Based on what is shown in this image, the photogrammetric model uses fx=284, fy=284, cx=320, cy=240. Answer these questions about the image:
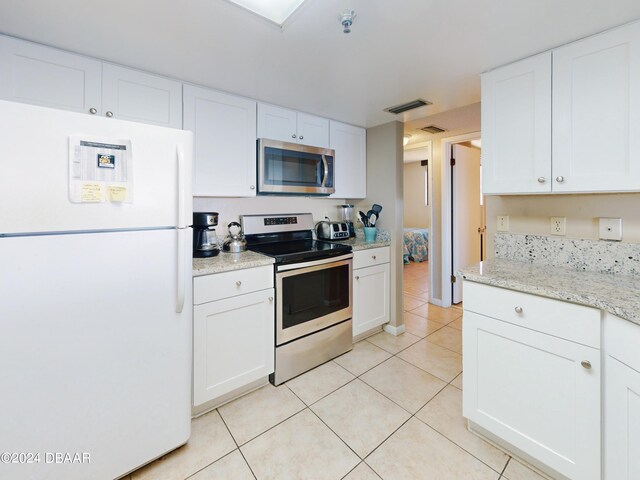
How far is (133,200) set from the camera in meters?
1.25

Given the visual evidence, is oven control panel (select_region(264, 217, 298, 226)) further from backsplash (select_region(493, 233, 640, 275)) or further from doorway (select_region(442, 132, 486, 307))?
doorway (select_region(442, 132, 486, 307))

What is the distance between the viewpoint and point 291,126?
2.43 m

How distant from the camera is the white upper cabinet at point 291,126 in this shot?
2.27 meters

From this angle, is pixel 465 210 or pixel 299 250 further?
pixel 465 210

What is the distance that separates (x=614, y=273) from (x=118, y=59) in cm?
298

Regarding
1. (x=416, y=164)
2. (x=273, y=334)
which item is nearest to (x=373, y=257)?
(x=273, y=334)

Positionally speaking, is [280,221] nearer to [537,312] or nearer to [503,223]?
[503,223]

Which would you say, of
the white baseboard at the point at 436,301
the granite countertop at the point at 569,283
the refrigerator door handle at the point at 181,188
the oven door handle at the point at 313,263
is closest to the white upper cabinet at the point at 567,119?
the granite countertop at the point at 569,283

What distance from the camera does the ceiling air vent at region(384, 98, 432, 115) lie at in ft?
7.49

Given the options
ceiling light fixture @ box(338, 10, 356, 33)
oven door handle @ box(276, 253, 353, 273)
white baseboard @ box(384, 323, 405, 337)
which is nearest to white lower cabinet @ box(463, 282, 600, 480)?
oven door handle @ box(276, 253, 353, 273)

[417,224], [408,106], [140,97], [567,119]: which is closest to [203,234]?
[140,97]

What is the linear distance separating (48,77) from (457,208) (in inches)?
150

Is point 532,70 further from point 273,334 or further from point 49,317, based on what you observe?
point 49,317

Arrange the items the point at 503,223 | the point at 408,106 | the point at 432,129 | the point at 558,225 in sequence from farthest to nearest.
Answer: the point at 432,129 → the point at 408,106 → the point at 503,223 → the point at 558,225
